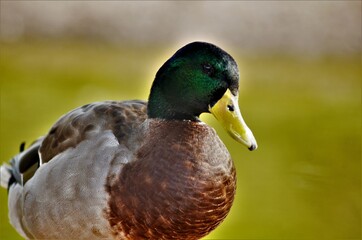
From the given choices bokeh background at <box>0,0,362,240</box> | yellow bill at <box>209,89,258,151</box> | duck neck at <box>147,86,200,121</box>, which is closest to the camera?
yellow bill at <box>209,89,258,151</box>

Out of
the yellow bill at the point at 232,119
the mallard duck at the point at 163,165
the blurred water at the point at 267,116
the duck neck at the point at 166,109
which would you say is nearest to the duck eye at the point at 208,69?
the mallard duck at the point at 163,165

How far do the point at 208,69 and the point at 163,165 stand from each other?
19.8 inches

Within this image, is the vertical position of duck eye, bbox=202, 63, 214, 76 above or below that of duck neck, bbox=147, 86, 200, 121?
above

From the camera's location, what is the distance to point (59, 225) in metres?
4.36

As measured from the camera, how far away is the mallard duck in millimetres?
4074

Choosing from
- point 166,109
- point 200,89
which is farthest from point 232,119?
point 166,109

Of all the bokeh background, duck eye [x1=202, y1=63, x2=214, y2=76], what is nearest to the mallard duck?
duck eye [x1=202, y1=63, x2=214, y2=76]

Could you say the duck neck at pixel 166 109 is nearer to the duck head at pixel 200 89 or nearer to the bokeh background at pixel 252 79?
the duck head at pixel 200 89

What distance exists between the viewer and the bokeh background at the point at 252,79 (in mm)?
6039

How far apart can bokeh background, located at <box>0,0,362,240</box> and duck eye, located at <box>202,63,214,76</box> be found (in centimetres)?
177

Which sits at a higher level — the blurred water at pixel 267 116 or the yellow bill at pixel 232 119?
the yellow bill at pixel 232 119

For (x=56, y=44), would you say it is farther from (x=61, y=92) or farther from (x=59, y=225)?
(x=59, y=225)

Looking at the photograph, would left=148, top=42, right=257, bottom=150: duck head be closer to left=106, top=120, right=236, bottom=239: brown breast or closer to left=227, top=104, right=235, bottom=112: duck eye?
left=227, top=104, right=235, bottom=112: duck eye

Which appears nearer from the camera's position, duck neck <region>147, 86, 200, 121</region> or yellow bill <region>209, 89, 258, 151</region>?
yellow bill <region>209, 89, 258, 151</region>
